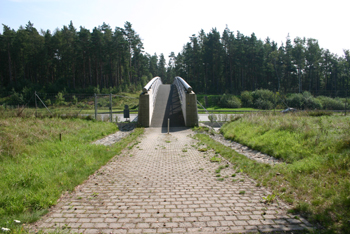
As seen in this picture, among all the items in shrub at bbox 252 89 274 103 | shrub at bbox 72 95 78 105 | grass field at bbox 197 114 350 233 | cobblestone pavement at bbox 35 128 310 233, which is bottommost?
cobblestone pavement at bbox 35 128 310 233

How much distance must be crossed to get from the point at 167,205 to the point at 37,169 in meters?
3.54

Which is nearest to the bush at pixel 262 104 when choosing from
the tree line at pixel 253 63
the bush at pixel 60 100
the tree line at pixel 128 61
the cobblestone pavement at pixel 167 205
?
the tree line at pixel 253 63

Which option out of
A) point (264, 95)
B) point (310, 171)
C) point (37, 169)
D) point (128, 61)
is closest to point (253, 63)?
point (264, 95)

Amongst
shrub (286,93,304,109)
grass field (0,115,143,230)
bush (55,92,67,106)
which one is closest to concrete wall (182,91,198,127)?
grass field (0,115,143,230)

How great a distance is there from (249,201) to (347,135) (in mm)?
4227

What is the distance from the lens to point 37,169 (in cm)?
552

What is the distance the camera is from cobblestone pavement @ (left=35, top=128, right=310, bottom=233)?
11.2 ft

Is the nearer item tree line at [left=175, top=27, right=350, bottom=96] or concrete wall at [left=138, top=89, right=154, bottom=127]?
concrete wall at [left=138, top=89, right=154, bottom=127]

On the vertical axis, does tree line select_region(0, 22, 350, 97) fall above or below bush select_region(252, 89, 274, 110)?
above

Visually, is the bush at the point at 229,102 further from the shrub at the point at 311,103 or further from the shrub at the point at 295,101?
the shrub at the point at 311,103

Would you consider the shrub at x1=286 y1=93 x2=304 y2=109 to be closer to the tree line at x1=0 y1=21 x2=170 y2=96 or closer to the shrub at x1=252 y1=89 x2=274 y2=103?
the shrub at x1=252 y1=89 x2=274 y2=103

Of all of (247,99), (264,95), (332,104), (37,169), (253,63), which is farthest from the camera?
(253,63)

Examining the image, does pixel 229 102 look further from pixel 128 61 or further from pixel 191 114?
pixel 128 61

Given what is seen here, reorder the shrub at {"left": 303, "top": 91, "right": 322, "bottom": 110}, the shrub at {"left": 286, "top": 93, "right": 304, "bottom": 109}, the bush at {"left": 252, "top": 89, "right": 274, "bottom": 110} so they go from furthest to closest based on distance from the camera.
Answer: the bush at {"left": 252, "top": 89, "right": 274, "bottom": 110} < the shrub at {"left": 286, "top": 93, "right": 304, "bottom": 109} < the shrub at {"left": 303, "top": 91, "right": 322, "bottom": 110}
